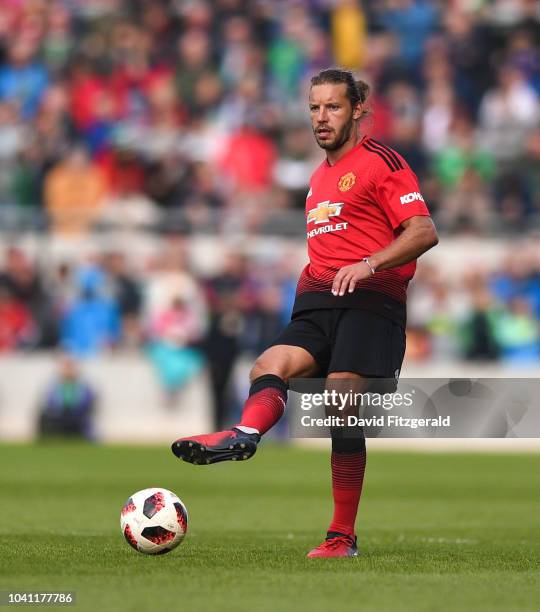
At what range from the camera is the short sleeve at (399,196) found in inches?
309

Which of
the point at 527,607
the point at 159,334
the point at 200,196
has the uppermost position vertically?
the point at 200,196

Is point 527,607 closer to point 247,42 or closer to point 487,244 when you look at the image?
point 487,244

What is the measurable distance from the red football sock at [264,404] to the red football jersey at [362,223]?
529mm

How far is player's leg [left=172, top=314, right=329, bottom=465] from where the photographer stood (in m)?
7.07

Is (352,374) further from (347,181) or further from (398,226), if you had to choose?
(347,181)

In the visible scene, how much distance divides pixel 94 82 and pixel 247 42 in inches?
97.9

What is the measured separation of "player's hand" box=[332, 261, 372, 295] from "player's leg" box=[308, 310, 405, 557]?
0.41m

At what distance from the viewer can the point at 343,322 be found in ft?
26.2

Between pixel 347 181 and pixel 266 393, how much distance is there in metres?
1.22

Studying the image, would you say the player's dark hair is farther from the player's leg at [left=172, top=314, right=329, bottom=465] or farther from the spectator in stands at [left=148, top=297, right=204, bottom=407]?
the spectator in stands at [left=148, top=297, right=204, bottom=407]

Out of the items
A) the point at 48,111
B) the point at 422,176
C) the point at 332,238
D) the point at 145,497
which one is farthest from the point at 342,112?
the point at 48,111

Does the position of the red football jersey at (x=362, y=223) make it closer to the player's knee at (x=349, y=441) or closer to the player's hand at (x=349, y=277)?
the player's hand at (x=349, y=277)

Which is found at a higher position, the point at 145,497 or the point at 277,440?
the point at 277,440

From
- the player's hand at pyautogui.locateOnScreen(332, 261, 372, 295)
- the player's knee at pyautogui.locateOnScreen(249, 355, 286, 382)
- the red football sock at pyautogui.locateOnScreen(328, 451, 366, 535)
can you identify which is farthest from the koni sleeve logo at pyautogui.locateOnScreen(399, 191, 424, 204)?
the red football sock at pyautogui.locateOnScreen(328, 451, 366, 535)
